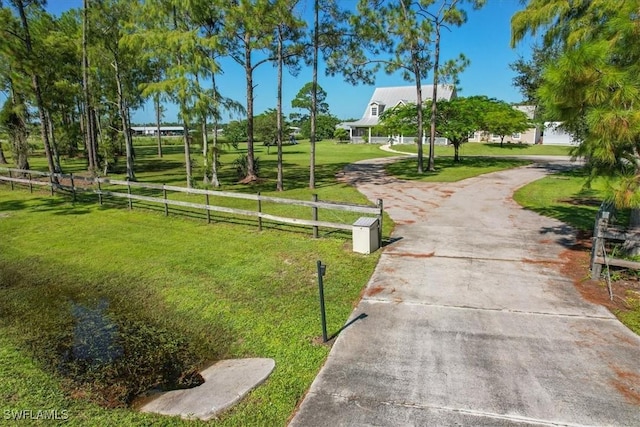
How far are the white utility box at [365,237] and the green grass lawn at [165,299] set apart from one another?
21cm

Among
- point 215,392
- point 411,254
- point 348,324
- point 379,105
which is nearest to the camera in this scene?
point 215,392

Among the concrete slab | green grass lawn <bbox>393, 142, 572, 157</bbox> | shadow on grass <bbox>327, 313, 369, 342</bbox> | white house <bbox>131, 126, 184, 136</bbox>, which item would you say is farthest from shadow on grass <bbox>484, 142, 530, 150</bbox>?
white house <bbox>131, 126, 184, 136</bbox>

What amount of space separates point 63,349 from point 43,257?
474cm

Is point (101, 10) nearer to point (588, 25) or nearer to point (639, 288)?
point (588, 25)

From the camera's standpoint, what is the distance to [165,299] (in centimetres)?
642

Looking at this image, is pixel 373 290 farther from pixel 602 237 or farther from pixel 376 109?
pixel 376 109

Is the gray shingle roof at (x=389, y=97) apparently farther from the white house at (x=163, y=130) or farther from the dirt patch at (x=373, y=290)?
the white house at (x=163, y=130)

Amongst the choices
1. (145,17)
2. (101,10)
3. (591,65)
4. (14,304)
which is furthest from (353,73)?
(14,304)

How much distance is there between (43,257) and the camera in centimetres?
870

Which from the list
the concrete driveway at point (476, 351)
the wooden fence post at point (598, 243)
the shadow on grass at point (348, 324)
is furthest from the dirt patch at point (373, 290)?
the wooden fence post at point (598, 243)

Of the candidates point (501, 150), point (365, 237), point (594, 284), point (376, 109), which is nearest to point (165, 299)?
point (365, 237)

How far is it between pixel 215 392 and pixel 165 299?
2.89m

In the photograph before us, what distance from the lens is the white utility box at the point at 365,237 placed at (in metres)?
8.16
